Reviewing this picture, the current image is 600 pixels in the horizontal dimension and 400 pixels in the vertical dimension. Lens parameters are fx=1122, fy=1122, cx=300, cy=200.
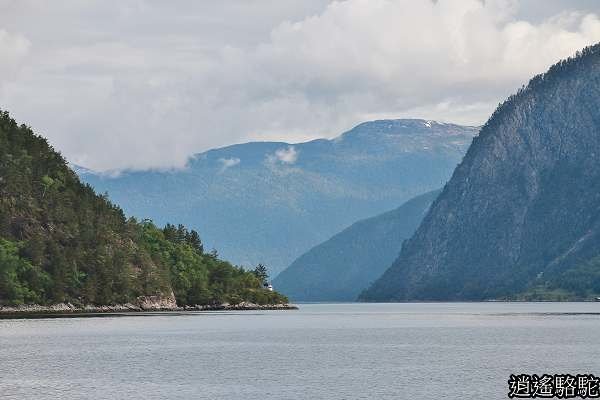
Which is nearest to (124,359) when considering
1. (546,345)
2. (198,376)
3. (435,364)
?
(198,376)

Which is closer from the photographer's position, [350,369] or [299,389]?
[299,389]

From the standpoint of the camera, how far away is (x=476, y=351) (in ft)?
485

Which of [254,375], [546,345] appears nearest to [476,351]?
[546,345]

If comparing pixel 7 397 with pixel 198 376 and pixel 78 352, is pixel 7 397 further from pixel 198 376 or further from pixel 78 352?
pixel 78 352

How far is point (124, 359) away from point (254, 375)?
2545cm

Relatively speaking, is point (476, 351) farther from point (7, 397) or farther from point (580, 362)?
point (7, 397)

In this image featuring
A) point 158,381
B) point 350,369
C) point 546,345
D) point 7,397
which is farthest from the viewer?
point 546,345

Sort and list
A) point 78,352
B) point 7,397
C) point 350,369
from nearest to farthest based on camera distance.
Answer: point 7,397 < point 350,369 < point 78,352

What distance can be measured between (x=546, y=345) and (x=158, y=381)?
2796 inches

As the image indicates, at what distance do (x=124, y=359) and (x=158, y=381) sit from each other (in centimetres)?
2600

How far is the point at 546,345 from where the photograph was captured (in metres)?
160

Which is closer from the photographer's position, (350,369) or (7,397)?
(7,397)

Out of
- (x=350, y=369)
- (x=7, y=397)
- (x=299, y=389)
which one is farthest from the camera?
(x=350, y=369)

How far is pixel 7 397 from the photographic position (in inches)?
3723
